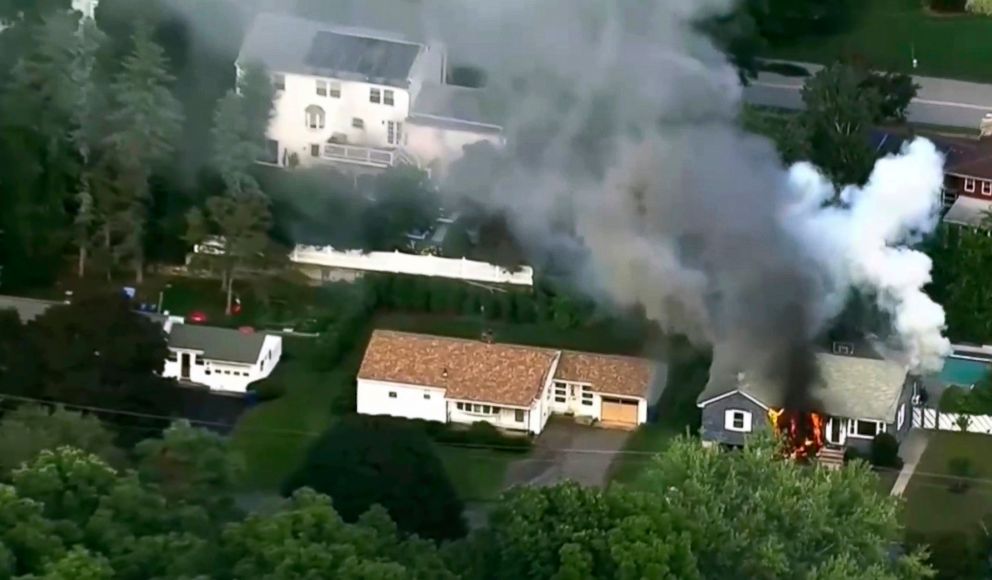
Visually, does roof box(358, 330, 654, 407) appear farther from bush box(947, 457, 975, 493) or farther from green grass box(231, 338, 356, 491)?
bush box(947, 457, 975, 493)

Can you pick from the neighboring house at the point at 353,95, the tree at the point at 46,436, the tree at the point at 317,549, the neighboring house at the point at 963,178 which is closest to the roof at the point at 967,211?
the neighboring house at the point at 963,178

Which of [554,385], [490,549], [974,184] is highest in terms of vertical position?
[974,184]

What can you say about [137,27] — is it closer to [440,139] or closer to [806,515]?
[440,139]

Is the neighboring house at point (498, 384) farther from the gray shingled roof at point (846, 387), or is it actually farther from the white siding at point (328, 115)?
the white siding at point (328, 115)

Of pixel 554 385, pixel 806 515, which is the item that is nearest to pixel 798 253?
pixel 554 385

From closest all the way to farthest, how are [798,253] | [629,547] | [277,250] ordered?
1. [629,547]
2. [798,253]
3. [277,250]
